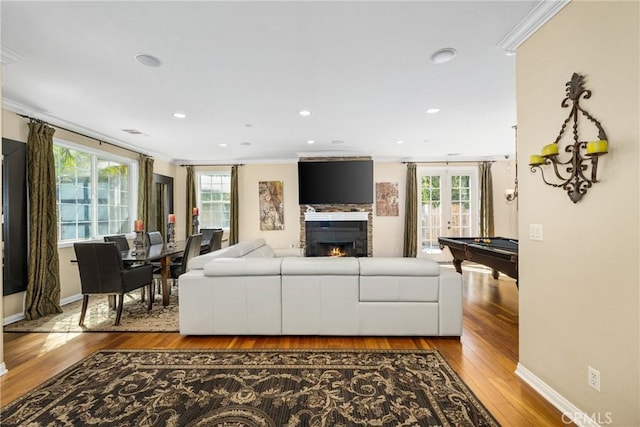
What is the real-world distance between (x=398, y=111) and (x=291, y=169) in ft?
12.4

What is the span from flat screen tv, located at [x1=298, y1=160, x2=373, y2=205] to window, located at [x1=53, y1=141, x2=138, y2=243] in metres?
3.51

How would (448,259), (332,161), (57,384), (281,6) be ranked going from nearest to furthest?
(281,6), (57,384), (332,161), (448,259)

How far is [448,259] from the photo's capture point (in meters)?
6.94

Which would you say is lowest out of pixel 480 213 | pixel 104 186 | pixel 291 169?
pixel 480 213

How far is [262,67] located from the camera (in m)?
2.59

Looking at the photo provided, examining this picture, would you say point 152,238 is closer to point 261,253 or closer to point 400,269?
point 261,253

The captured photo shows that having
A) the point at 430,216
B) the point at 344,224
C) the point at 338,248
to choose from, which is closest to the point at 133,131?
the point at 344,224

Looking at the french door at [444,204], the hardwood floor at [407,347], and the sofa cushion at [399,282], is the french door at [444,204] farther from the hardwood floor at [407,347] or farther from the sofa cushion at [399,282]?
the sofa cushion at [399,282]

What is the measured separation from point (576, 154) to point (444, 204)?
18.4 ft

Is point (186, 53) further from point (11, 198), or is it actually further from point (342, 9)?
point (11, 198)

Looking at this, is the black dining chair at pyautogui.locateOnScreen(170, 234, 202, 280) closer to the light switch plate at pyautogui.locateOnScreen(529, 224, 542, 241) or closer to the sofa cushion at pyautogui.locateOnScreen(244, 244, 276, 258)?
the sofa cushion at pyautogui.locateOnScreen(244, 244, 276, 258)

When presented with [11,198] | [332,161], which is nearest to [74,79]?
[11,198]

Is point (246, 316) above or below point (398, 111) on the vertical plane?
below

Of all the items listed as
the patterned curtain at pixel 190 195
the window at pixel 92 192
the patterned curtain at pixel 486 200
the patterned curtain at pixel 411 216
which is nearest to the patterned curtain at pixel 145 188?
the window at pixel 92 192
